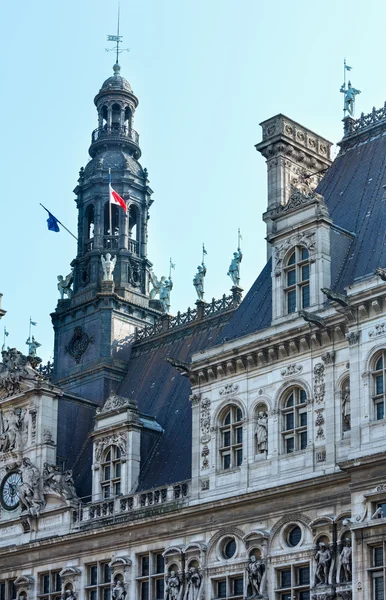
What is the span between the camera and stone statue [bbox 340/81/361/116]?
57938mm

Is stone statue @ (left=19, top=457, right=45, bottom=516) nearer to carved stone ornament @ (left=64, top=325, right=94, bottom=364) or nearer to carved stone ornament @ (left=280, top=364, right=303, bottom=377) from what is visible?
carved stone ornament @ (left=64, top=325, right=94, bottom=364)

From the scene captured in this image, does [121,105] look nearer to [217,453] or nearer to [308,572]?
[217,453]

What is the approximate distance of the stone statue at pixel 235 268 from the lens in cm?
6238

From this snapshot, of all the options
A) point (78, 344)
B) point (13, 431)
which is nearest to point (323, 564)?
point (13, 431)

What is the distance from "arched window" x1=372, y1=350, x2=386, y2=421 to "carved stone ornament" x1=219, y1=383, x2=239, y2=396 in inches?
291

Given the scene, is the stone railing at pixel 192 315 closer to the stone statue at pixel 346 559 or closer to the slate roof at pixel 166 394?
the slate roof at pixel 166 394

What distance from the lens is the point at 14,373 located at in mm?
62406

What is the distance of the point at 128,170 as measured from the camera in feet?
229

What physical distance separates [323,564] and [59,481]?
16629mm

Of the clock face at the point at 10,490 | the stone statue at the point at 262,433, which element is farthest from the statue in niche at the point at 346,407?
the clock face at the point at 10,490

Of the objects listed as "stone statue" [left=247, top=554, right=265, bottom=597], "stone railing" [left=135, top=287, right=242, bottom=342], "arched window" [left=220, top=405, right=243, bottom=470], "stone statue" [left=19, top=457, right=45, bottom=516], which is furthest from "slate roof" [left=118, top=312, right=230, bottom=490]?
"stone statue" [left=247, top=554, right=265, bottom=597]

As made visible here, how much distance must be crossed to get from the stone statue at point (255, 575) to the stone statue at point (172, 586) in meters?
3.92

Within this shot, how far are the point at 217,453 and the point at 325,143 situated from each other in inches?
672

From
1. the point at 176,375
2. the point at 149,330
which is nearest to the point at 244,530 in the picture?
the point at 176,375
